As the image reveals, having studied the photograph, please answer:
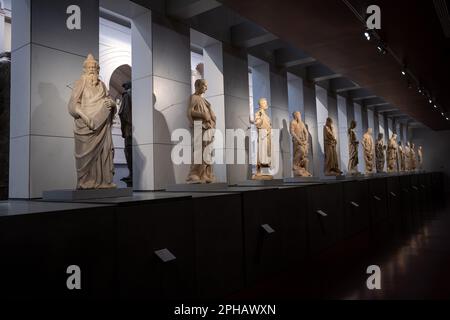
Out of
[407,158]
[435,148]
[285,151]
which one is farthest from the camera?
[435,148]

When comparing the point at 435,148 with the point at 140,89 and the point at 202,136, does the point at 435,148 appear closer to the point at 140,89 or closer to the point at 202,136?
the point at 202,136

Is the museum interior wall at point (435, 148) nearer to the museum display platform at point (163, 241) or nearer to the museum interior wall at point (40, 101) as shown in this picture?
the museum display platform at point (163, 241)

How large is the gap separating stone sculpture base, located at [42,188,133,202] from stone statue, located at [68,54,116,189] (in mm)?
109

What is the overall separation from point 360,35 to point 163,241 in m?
5.20

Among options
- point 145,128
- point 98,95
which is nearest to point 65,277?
point 98,95

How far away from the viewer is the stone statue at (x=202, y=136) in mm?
5652

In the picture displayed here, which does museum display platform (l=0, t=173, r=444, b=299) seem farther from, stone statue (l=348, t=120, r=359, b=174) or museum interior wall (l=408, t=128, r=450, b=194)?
museum interior wall (l=408, t=128, r=450, b=194)

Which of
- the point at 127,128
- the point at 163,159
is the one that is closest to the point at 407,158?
the point at 163,159

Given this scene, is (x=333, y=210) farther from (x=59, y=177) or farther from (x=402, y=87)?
(x=402, y=87)

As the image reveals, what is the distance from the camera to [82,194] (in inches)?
144

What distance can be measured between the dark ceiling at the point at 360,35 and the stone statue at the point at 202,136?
1517 mm

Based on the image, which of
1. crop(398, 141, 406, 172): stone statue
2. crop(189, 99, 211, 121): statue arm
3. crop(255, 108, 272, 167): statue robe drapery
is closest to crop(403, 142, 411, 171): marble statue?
crop(398, 141, 406, 172): stone statue

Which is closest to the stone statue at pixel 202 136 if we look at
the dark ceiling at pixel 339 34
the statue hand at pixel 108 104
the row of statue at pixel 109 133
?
the row of statue at pixel 109 133

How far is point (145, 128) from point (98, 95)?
7.80 feet
